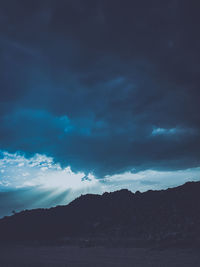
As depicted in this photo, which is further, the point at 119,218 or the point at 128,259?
the point at 119,218

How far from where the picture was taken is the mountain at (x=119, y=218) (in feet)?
104

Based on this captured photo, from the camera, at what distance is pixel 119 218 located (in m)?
→ 39.7

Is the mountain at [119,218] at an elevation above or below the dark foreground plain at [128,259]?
above

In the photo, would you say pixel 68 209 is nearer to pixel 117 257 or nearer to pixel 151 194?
pixel 151 194

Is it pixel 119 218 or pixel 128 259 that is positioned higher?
pixel 119 218

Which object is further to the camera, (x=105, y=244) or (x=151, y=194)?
(x=151, y=194)

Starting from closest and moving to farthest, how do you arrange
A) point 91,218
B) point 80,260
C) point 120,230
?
point 80,260, point 120,230, point 91,218

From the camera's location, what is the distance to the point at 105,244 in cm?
3058

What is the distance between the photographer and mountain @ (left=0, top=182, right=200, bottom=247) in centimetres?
3158

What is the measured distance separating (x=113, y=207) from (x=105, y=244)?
45.5ft

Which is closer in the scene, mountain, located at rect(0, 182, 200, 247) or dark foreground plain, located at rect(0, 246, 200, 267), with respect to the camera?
dark foreground plain, located at rect(0, 246, 200, 267)

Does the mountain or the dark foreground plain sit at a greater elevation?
the mountain

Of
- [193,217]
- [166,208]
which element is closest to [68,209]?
[166,208]

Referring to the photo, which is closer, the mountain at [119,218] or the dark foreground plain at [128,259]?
the dark foreground plain at [128,259]
